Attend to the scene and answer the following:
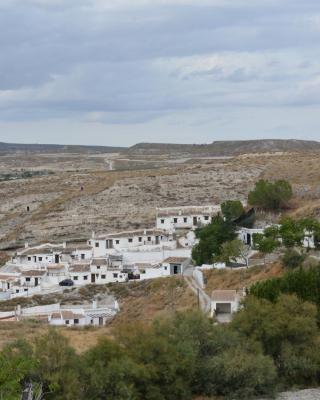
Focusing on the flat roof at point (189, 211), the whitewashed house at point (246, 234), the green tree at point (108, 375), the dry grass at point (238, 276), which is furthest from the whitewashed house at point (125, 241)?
the green tree at point (108, 375)

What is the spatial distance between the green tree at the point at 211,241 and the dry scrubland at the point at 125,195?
416 inches

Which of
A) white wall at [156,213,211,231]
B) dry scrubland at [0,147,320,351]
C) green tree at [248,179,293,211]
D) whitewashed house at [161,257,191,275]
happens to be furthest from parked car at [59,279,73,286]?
green tree at [248,179,293,211]

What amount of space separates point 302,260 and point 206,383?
18806 mm

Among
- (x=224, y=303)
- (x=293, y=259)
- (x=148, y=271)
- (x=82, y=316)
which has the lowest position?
(x=82, y=316)

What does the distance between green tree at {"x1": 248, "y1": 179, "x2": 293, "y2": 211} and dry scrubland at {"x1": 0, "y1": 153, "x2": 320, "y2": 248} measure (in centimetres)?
185

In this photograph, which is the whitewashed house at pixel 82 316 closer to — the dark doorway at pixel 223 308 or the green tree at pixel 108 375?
the dark doorway at pixel 223 308

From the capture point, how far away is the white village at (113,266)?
46.0 metres

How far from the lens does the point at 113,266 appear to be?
58500mm

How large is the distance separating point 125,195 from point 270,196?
2421 centimetres

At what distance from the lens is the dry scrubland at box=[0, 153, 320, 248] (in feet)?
256

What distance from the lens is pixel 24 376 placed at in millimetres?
22891

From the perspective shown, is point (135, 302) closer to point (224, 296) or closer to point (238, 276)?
point (238, 276)

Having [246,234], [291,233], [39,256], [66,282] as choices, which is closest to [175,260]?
[66,282]

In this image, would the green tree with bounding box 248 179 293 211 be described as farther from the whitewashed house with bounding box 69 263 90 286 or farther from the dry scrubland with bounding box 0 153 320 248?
the whitewashed house with bounding box 69 263 90 286
